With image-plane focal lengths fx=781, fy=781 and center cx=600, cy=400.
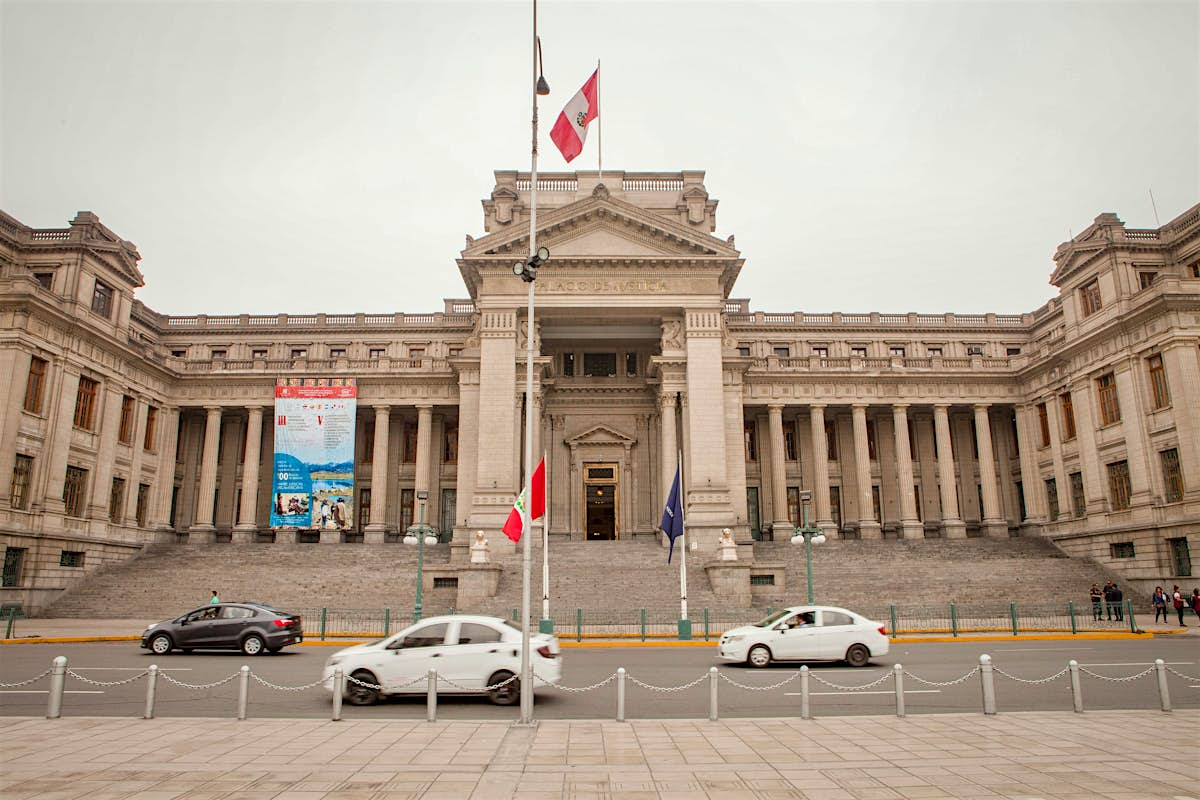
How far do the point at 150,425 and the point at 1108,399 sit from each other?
5395 centimetres

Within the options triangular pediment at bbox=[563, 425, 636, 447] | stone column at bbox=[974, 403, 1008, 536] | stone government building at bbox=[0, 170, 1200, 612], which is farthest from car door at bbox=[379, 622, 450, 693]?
stone column at bbox=[974, 403, 1008, 536]

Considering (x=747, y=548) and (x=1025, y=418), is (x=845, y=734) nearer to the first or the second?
(x=747, y=548)

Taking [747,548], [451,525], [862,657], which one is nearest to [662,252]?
[747,548]

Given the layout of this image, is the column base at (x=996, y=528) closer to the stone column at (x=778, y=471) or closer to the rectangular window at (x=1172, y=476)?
the rectangular window at (x=1172, y=476)

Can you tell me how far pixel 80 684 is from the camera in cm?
1593

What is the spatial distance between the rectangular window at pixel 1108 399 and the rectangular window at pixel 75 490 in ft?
172

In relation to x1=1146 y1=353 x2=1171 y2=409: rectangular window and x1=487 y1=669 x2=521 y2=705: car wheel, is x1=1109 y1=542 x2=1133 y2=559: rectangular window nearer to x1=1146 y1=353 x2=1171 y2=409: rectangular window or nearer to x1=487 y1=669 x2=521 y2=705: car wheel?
x1=1146 y1=353 x2=1171 y2=409: rectangular window

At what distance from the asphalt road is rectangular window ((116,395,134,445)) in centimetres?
2410

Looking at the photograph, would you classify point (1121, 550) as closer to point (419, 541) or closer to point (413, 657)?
point (419, 541)

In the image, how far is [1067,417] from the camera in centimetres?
4475

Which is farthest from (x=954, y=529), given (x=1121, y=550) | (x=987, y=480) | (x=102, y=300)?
(x=102, y=300)

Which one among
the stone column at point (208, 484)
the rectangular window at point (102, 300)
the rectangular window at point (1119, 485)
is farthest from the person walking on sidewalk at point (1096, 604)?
the rectangular window at point (102, 300)

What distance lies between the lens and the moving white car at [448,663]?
45.9ft

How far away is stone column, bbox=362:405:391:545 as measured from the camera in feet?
152
